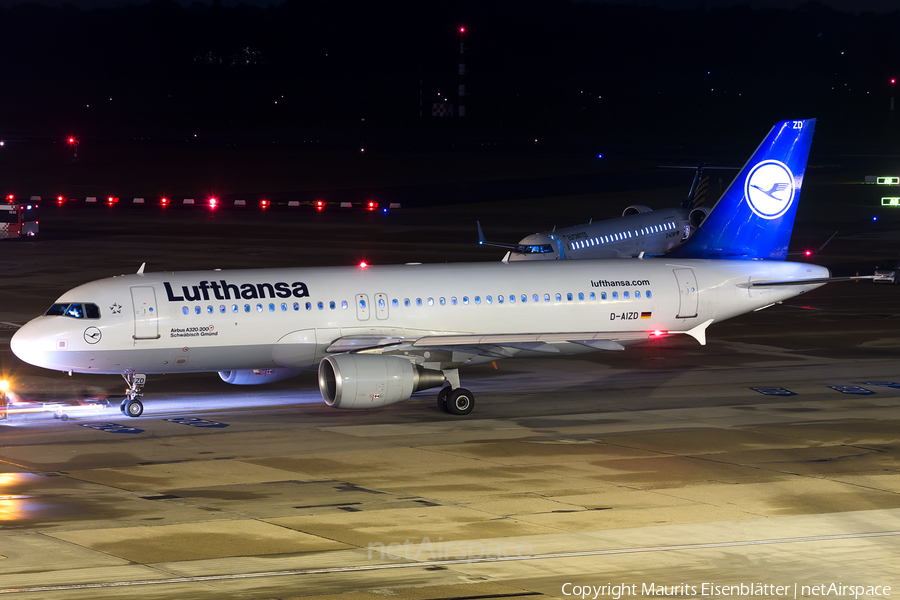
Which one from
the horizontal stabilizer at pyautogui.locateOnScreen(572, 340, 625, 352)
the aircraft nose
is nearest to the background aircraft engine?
the horizontal stabilizer at pyautogui.locateOnScreen(572, 340, 625, 352)

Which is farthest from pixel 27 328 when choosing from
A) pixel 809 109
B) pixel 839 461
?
pixel 809 109

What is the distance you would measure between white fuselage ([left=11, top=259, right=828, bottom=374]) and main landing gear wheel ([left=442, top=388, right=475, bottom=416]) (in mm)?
2831

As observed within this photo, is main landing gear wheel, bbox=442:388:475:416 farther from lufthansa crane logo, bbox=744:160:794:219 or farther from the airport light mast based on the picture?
the airport light mast

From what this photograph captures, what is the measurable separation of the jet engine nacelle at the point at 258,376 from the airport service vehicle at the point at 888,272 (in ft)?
63.9

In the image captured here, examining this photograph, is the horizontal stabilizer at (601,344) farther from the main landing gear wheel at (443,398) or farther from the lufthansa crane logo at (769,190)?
the lufthansa crane logo at (769,190)

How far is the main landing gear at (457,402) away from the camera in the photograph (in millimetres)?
33781

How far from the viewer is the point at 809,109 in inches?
7608

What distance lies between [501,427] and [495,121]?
162m

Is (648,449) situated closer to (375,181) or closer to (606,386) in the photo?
(606,386)

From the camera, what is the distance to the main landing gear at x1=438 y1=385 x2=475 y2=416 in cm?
3378

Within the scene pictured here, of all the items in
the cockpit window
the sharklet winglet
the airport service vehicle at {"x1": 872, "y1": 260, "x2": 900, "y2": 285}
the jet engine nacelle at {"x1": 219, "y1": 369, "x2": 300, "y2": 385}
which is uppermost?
the airport service vehicle at {"x1": 872, "y1": 260, "x2": 900, "y2": 285}

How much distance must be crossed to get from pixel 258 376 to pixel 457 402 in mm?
6987

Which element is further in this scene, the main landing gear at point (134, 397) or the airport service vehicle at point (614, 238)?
the airport service vehicle at point (614, 238)

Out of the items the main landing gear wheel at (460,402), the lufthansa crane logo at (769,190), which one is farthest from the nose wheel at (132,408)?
the lufthansa crane logo at (769,190)
